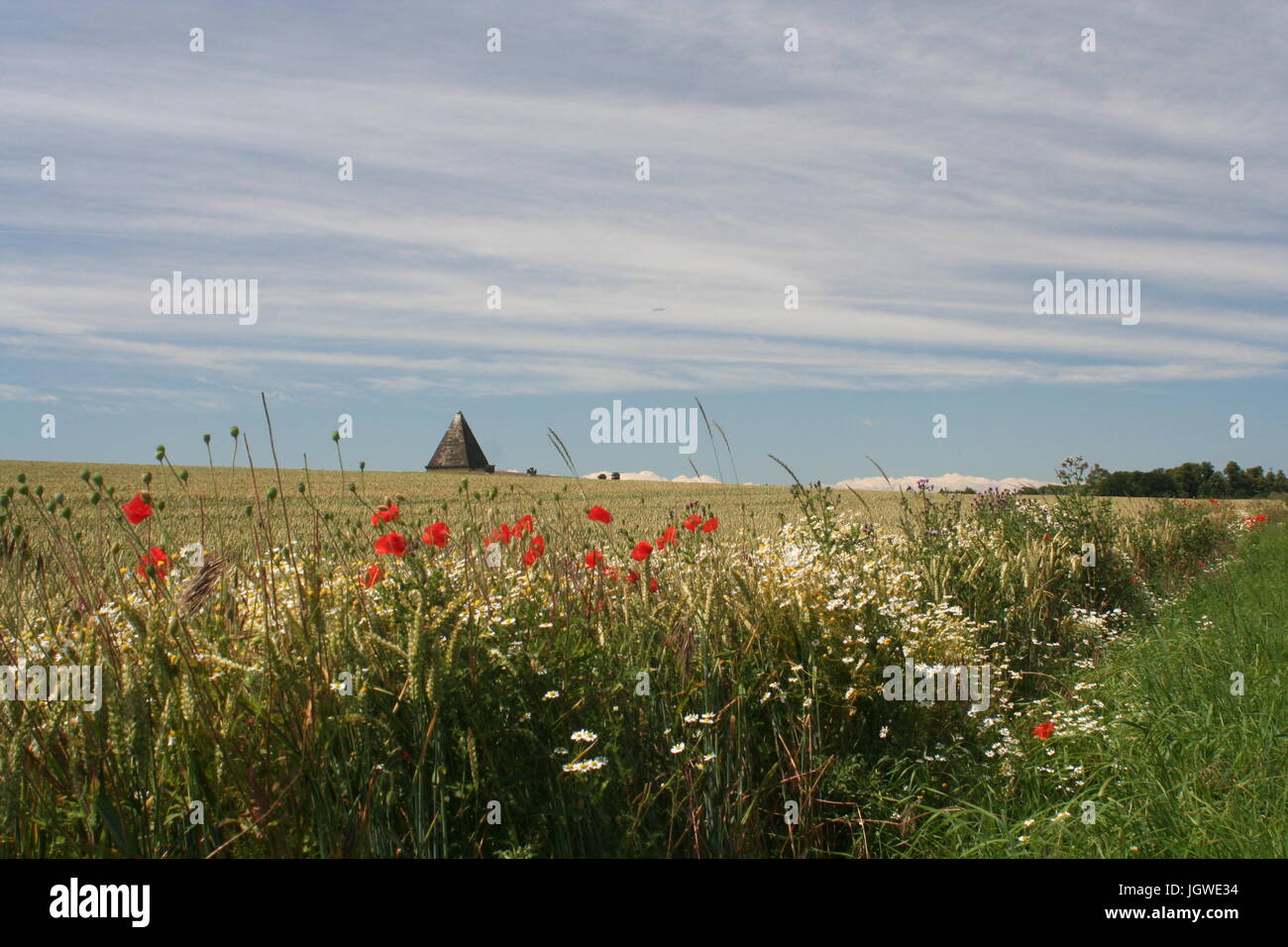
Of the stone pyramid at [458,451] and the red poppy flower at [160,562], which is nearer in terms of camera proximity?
the red poppy flower at [160,562]

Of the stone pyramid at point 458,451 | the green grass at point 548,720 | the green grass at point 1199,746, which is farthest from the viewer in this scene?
the stone pyramid at point 458,451

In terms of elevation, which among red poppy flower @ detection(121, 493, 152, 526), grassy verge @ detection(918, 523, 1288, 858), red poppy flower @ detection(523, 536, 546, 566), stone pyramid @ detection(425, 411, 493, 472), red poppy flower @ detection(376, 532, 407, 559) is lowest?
grassy verge @ detection(918, 523, 1288, 858)

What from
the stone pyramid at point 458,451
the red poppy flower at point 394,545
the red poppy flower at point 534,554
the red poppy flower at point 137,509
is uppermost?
the stone pyramid at point 458,451

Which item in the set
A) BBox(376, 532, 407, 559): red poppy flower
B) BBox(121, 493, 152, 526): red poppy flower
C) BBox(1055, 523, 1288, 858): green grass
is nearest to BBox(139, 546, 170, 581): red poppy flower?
BBox(121, 493, 152, 526): red poppy flower

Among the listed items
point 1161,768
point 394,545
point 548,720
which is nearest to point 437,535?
point 394,545

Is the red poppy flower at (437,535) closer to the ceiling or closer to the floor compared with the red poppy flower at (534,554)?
closer to the ceiling

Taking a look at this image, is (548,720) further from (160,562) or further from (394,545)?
(160,562)

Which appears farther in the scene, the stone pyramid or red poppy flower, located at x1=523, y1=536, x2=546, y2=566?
the stone pyramid

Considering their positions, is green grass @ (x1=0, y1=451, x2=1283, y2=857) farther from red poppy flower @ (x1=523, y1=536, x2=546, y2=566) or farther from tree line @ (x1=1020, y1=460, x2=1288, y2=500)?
tree line @ (x1=1020, y1=460, x2=1288, y2=500)

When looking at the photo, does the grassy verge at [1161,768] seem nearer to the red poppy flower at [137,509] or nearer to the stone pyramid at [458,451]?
the red poppy flower at [137,509]

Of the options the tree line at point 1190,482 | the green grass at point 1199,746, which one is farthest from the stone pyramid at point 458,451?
the green grass at point 1199,746

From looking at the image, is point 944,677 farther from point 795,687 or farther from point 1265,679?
point 1265,679

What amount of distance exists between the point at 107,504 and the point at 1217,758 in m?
4.84

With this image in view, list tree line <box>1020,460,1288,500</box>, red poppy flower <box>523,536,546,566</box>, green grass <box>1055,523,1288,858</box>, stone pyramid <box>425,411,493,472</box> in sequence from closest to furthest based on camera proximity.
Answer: green grass <box>1055,523,1288,858</box> → red poppy flower <box>523,536,546,566</box> → tree line <box>1020,460,1288,500</box> → stone pyramid <box>425,411,493,472</box>
